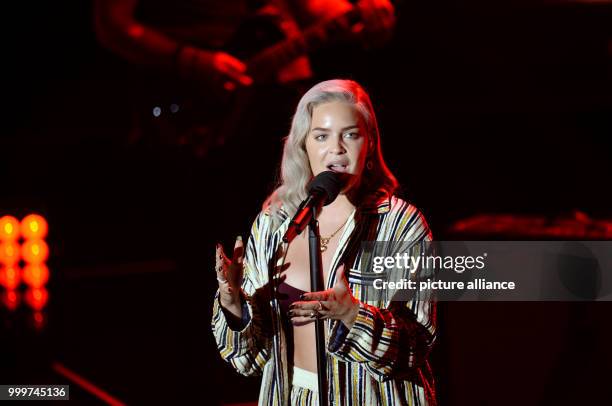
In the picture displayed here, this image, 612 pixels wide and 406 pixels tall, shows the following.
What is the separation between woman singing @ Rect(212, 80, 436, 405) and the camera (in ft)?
5.23

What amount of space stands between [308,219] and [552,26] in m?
3.45

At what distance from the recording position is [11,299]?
4.79 m

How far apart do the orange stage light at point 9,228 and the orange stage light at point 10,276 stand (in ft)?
1.13

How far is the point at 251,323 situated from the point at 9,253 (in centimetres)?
405

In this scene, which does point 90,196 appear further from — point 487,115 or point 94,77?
point 487,115

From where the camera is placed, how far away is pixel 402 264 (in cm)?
169

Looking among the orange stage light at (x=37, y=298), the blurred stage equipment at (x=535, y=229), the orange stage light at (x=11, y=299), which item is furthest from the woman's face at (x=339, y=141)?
the orange stage light at (x=11, y=299)

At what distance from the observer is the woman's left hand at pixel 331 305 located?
4.61ft

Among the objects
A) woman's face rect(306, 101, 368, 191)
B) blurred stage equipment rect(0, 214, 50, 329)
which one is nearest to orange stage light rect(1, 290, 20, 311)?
blurred stage equipment rect(0, 214, 50, 329)

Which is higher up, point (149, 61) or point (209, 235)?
point (149, 61)

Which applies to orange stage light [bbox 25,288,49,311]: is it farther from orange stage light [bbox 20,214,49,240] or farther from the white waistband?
the white waistband

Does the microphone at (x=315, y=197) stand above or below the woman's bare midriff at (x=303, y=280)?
above

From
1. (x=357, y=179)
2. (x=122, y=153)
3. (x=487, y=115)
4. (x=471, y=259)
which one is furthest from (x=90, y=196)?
(x=357, y=179)

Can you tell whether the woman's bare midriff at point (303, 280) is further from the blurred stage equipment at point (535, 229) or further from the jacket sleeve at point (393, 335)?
the blurred stage equipment at point (535, 229)
